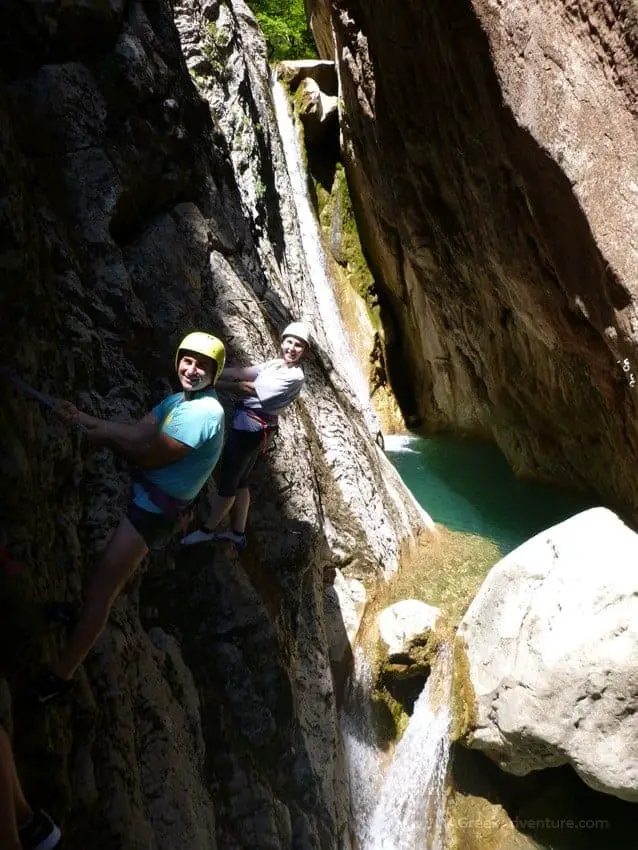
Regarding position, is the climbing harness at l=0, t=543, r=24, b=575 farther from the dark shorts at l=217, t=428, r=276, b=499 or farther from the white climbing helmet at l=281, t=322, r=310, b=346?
the white climbing helmet at l=281, t=322, r=310, b=346

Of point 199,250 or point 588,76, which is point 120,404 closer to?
point 199,250

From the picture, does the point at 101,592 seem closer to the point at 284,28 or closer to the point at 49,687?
the point at 49,687

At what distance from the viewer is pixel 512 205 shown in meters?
6.85

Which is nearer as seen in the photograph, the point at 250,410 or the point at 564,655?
the point at 250,410

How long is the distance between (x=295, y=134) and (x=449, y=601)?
10.8 metres

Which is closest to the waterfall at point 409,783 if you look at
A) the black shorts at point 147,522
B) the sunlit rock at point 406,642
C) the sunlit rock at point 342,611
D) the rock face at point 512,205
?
the sunlit rock at point 406,642

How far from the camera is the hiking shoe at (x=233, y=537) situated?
12.6 feet

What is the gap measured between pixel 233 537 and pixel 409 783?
126 inches

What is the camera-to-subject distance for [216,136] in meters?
6.29

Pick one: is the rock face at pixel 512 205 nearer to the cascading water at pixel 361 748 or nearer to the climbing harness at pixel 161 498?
the cascading water at pixel 361 748

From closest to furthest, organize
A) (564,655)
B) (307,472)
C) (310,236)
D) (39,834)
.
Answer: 1. (39,834)
2. (564,655)
3. (307,472)
4. (310,236)

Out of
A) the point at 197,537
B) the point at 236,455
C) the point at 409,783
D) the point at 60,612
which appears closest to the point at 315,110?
the point at 236,455

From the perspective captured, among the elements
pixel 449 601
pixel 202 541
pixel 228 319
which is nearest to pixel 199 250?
pixel 228 319

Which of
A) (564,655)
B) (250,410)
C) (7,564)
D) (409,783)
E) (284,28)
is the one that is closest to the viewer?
(7,564)
